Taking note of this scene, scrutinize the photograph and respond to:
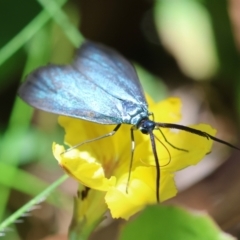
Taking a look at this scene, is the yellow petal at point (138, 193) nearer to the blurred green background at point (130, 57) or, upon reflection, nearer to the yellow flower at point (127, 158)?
the yellow flower at point (127, 158)

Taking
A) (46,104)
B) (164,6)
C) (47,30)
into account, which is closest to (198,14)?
(164,6)

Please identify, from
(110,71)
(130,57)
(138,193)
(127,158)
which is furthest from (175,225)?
(130,57)

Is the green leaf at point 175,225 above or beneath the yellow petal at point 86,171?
beneath

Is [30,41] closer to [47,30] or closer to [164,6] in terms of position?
[47,30]

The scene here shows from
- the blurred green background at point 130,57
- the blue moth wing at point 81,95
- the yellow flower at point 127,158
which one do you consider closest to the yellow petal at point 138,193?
the yellow flower at point 127,158

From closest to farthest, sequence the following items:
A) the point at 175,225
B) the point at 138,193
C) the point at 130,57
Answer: the point at 175,225 → the point at 138,193 → the point at 130,57

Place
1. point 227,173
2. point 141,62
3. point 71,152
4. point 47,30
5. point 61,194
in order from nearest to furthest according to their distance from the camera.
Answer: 1. point 71,152
2. point 227,173
3. point 61,194
4. point 47,30
5. point 141,62

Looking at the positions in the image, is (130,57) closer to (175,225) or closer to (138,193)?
(138,193)
